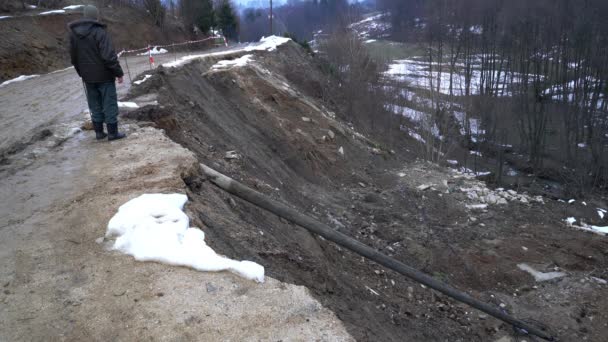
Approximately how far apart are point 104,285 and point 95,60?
12.9ft

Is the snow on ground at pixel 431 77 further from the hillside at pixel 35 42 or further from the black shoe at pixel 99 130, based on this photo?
the black shoe at pixel 99 130

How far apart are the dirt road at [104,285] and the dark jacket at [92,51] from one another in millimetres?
1456

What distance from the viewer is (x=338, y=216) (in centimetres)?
1094

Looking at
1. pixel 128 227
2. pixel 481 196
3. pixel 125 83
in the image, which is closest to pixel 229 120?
pixel 125 83

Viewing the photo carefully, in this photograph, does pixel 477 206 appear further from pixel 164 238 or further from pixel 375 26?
pixel 375 26

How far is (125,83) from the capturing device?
11820mm

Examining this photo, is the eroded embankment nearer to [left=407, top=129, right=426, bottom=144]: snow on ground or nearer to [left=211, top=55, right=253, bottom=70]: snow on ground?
[left=211, top=55, right=253, bottom=70]: snow on ground

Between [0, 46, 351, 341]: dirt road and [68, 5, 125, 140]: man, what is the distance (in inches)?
49.3

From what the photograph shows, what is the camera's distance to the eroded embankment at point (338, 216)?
5.19 meters

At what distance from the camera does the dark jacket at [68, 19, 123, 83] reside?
19.5 feet

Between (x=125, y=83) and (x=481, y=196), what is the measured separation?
11.1 meters

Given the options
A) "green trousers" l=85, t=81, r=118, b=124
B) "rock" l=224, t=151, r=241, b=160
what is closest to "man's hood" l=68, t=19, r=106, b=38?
"green trousers" l=85, t=81, r=118, b=124

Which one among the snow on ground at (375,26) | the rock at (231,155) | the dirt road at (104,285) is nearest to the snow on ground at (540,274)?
the rock at (231,155)

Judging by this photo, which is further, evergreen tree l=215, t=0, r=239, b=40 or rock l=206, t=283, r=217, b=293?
evergreen tree l=215, t=0, r=239, b=40
